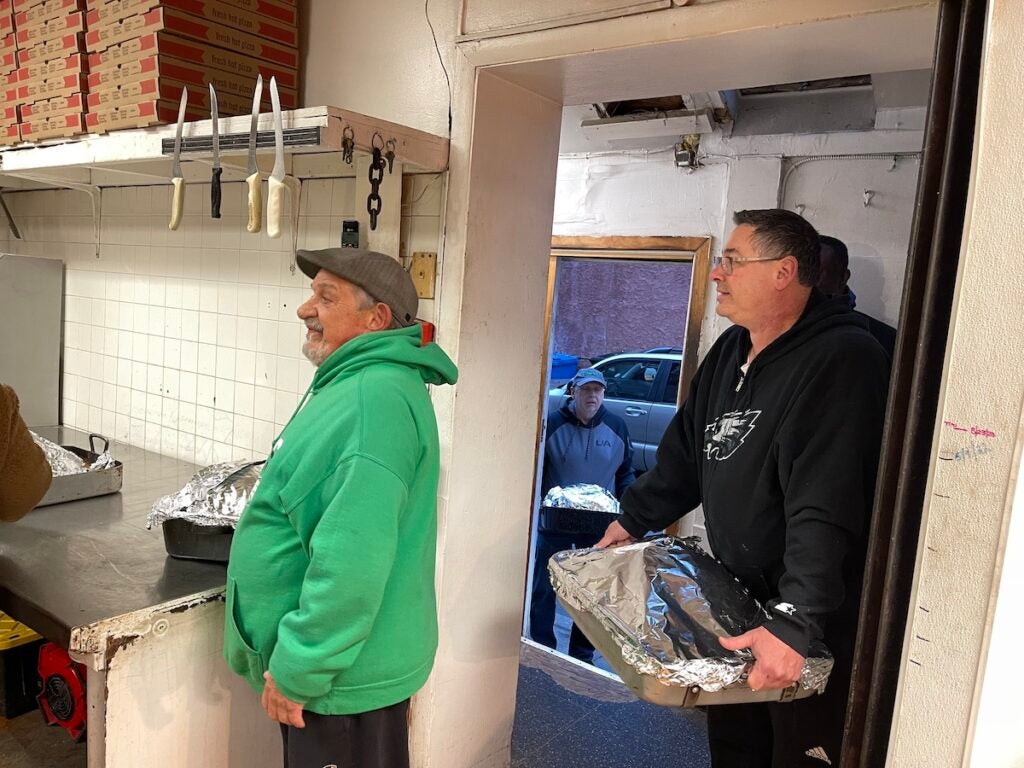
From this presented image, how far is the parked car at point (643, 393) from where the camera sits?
4.91 meters

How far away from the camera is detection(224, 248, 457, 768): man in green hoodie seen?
135cm

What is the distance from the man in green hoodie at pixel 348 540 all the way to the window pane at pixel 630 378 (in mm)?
3583

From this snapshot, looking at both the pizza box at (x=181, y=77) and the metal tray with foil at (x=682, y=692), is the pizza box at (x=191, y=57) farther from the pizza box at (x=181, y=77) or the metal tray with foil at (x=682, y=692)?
the metal tray with foil at (x=682, y=692)

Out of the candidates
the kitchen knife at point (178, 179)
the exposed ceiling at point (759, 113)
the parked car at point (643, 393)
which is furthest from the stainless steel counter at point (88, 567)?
the parked car at point (643, 393)

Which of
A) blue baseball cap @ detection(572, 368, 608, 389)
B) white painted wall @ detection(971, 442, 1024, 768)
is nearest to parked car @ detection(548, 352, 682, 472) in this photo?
blue baseball cap @ detection(572, 368, 608, 389)

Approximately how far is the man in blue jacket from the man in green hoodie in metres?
2.19

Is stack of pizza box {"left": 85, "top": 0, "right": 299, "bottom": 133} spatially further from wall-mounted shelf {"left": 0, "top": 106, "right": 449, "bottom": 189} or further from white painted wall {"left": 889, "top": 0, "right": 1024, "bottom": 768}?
white painted wall {"left": 889, "top": 0, "right": 1024, "bottom": 768}

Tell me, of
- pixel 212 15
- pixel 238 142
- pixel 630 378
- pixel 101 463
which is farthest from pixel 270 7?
pixel 630 378

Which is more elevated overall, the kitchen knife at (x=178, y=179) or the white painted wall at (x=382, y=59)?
the white painted wall at (x=382, y=59)

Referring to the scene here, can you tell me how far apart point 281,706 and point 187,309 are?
70.0 inches

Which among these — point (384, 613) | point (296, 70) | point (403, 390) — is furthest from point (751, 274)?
point (296, 70)

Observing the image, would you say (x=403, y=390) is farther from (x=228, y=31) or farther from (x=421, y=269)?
(x=228, y=31)

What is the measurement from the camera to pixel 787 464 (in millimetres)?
1561

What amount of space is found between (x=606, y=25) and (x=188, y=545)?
5.26 ft
